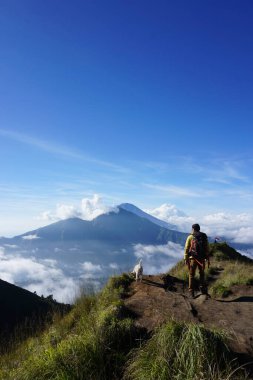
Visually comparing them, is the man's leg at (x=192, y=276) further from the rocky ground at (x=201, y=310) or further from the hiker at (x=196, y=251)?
the rocky ground at (x=201, y=310)

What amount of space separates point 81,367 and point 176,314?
468 centimetres

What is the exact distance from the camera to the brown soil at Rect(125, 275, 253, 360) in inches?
409

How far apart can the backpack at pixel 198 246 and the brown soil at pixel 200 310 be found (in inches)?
75.7

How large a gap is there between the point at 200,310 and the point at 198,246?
3793mm

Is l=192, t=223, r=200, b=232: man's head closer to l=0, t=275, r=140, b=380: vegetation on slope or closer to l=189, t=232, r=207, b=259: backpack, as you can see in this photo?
l=189, t=232, r=207, b=259: backpack

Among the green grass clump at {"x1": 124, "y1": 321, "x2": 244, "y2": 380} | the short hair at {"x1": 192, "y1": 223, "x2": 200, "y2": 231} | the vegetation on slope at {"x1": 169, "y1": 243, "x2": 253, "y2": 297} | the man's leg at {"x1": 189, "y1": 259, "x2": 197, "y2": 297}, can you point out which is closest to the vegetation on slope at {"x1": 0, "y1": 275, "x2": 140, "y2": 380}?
the green grass clump at {"x1": 124, "y1": 321, "x2": 244, "y2": 380}

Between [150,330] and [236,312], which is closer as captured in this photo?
[150,330]

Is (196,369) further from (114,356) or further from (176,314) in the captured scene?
(176,314)

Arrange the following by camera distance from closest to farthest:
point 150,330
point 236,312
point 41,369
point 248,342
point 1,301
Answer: point 41,369, point 248,342, point 150,330, point 236,312, point 1,301

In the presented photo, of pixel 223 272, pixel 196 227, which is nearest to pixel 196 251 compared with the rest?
pixel 196 227

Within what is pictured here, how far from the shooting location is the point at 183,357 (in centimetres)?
779

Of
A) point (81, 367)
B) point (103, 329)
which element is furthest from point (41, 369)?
point (103, 329)

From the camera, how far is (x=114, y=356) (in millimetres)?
9211

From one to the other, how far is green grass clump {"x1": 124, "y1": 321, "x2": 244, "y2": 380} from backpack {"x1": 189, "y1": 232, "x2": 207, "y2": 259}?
7486 millimetres
